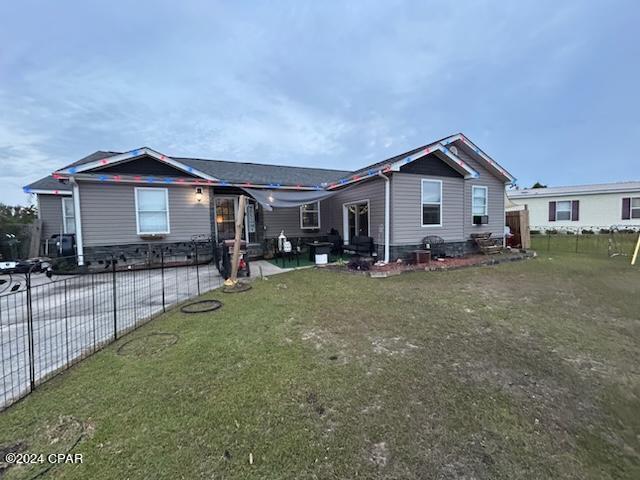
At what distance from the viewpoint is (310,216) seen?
41.5ft

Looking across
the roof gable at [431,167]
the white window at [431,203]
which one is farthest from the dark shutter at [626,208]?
the white window at [431,203]

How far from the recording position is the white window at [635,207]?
55.5 ft

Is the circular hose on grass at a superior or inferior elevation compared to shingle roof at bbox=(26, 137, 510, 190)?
inferior

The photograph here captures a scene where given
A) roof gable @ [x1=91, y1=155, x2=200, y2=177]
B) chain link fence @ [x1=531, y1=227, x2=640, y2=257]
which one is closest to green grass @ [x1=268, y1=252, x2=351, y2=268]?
roof gable @ [x1=91, y1=155, x2=200, y2=177]

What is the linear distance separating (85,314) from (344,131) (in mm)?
19205

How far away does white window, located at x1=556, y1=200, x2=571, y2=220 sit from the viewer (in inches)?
758

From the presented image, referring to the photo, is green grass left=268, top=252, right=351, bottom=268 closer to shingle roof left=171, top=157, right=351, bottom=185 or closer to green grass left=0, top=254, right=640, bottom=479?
shingle roof left=171, top=157, right=351, bottom=185

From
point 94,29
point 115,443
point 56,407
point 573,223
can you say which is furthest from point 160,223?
point 573,223

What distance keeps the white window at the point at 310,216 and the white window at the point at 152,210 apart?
535 centimetres

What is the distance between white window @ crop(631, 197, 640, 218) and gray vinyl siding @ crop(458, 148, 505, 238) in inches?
485

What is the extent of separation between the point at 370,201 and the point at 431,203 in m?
2.12

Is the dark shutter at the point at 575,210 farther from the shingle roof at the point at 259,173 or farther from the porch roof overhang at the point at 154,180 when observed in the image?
the porch roof overhang at the point at 154,180

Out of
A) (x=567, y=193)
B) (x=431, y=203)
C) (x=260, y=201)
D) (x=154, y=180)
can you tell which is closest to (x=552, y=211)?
(x=567, y=193)

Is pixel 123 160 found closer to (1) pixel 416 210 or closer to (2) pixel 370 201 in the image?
(2) pixel 370 201
